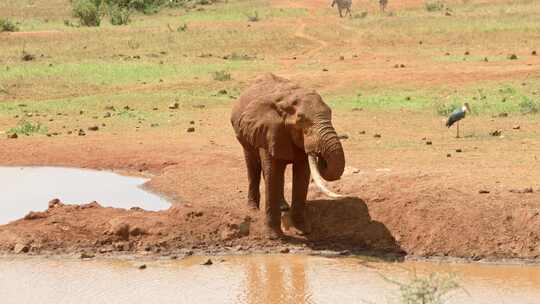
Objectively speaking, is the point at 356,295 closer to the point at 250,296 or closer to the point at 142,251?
the point at 250,296

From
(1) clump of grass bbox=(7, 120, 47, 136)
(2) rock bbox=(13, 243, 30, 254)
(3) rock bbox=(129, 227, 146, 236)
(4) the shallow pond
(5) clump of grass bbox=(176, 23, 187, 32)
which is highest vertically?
(5) clump of grass bbox=(176, 23, 187, 32)

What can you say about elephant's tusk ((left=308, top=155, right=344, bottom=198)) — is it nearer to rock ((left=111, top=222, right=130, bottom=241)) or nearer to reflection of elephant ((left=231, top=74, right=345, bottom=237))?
reflection of elephant ((left=231, top=74, right=345, bottom=237))

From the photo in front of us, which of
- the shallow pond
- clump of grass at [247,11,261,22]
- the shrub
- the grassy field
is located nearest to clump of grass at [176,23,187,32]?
the grassy field

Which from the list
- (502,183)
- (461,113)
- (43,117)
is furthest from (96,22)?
(502,183)

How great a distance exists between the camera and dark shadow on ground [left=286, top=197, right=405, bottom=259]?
455 inches

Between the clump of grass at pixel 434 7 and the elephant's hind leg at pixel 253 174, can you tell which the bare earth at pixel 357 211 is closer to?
the elephant's hind leg at pixel 253 174

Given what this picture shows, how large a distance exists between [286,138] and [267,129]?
0.75 feet

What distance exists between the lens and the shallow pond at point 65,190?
14445 mm

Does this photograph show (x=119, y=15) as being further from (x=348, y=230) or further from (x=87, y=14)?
(x=348, y=230)

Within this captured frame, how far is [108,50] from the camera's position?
30.5 metres

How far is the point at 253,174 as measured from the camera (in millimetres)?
12336

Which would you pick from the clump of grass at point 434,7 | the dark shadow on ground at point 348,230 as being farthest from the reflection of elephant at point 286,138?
the clump of grass at point 434,7

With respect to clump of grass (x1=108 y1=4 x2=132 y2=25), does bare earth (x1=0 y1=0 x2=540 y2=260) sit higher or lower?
lower

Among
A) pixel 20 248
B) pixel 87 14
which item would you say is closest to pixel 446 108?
pixel 20 248
